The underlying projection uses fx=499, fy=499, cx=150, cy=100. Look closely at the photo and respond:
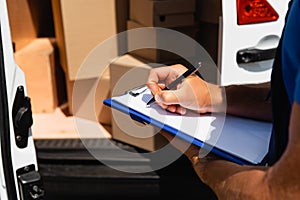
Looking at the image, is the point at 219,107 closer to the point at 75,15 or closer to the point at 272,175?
the point at 272,175

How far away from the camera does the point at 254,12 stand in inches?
58.4

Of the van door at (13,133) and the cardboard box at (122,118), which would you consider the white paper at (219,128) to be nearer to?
the van door at (13,133)

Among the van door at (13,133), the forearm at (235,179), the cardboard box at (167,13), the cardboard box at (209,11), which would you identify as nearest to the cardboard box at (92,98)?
the cardboard box at (167,13)

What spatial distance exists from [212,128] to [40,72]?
3.74 ft

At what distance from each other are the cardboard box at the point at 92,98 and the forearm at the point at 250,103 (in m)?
0.87

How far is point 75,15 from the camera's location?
6.32 feet

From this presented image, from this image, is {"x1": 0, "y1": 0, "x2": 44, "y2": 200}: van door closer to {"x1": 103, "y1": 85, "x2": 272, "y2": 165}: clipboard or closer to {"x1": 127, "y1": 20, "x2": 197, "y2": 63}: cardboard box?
{"x1": 103, "y1": 85, "x2": 272, "y2": 165}: clipboard

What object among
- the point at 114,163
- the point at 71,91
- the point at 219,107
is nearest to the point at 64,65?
the point at 71,91

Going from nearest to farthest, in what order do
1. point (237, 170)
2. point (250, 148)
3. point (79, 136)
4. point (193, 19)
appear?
point (237, 170), point (250, 148), point (193, 19), point (79, 136)

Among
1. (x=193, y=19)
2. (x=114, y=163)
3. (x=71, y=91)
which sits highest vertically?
(x=193, y=19)

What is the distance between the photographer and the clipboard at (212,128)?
1.01 meters

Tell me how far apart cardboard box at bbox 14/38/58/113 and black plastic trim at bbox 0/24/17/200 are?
1.04 metres

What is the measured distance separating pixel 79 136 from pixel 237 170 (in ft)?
3.97

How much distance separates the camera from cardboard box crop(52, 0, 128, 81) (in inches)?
75.6
